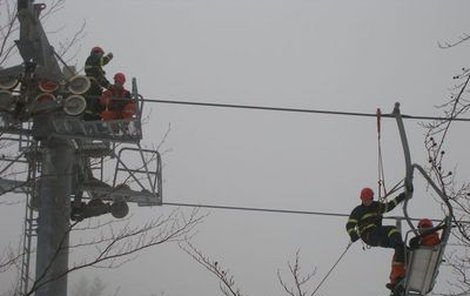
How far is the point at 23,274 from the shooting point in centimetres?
1036

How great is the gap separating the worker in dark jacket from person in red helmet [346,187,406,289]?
4011mm

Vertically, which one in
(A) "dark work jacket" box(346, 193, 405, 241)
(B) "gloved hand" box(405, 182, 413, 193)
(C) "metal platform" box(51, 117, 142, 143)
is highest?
(C) "metal platform" box(51, 117, 142, 143)

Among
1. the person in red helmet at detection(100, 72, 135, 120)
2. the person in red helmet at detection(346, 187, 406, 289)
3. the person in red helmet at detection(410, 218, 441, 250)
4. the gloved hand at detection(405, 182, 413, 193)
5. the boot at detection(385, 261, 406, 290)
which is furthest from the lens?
the person in red helmet at detection(100, 72, 135, 120)

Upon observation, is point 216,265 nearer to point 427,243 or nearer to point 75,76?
point 75,76

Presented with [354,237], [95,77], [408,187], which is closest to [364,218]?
[354,237]

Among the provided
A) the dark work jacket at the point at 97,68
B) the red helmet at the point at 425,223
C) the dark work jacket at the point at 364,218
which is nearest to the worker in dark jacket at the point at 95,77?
the dark work jacket at the point at 97,68

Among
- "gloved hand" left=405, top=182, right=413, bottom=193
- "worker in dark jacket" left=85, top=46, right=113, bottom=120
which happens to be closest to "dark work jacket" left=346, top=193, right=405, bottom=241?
"gloved hand" left=405, top=182, right=413, bottom=193

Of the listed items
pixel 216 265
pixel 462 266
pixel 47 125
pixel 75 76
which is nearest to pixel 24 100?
pixel 47 125

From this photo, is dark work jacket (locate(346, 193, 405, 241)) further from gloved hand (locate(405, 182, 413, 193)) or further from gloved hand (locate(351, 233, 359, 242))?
gloved hand (locate(405, 182, 413, 193))

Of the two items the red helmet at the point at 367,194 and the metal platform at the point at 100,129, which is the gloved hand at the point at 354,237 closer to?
the red helmet at the point at 367,194

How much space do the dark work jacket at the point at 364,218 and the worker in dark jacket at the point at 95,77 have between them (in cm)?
398

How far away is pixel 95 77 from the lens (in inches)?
488

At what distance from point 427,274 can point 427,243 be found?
0.33 m

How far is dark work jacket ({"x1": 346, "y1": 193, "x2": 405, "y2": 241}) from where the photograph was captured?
971 centimetres
